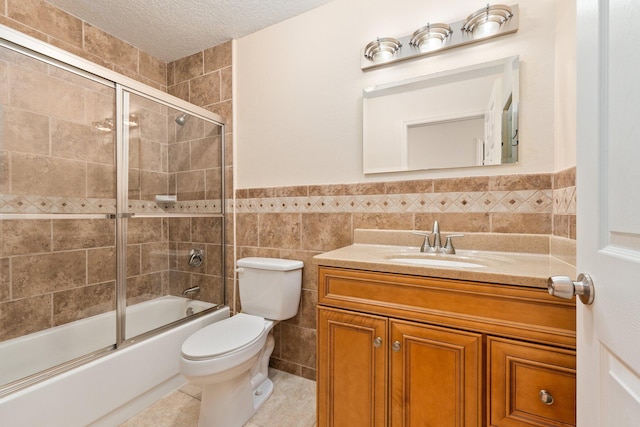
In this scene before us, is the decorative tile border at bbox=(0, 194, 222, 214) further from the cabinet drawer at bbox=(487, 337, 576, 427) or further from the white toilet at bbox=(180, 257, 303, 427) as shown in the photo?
the cabinet drawer at bbox=(487, 337, 576, 427)

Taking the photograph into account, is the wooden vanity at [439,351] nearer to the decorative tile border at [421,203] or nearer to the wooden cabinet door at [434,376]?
the wooden cabinet door at [434,376]

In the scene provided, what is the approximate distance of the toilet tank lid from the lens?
1604 millimetres

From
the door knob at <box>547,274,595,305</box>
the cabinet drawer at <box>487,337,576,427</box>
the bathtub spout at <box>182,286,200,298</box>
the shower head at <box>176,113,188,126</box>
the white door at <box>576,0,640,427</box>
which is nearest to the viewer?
the white door at <box>576,0,640,427</box>

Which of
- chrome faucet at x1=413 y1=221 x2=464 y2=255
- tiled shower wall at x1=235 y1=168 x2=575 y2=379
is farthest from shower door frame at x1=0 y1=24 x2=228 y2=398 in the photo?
chrome faucet at x1=413 y1=221 x2=464 y2=255

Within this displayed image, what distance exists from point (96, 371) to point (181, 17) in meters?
2.17

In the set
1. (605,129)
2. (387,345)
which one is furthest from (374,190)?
(605,129)

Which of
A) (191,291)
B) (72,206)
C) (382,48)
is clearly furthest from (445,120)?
(72,206)

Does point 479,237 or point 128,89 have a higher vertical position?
point 128,89

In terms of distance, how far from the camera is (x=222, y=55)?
2.06 metres

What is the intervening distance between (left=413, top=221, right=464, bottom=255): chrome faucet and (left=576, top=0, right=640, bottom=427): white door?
2.20 feet

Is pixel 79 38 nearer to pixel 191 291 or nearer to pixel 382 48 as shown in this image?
pixel 191 291

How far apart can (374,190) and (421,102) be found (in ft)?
1.74

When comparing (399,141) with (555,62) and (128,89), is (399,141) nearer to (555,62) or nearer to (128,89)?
(555,62)

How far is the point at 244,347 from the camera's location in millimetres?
1289
